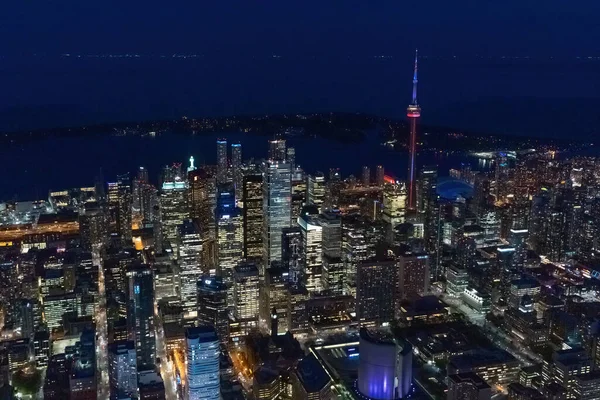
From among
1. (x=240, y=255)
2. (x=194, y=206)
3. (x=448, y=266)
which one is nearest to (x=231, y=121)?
(x=194, y=206)

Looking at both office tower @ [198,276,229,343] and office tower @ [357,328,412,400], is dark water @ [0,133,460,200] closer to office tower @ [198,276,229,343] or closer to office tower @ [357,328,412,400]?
office tower @ [198,276,229,343]

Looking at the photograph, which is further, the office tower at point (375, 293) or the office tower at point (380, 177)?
the office tower at point (380, 177)

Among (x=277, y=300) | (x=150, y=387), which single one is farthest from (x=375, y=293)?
(x=150, y=387)

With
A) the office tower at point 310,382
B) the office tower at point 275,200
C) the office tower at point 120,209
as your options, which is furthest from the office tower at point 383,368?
the office tower at point 120,209

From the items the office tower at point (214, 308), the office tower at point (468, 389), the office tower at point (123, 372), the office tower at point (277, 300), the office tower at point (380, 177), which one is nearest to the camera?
the office tower at point (468, 389)

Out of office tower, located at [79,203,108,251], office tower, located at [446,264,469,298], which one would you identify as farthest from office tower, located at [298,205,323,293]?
office tower, located at [79,203,108,251]

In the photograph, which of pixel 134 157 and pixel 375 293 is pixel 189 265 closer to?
pixel 375 293

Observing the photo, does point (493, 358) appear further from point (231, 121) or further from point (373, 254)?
point (231, 121)

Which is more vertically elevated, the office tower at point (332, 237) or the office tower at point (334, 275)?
the office tower at point (332, 237)

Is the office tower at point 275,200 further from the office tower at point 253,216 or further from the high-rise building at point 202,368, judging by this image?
the high-rise building at point 202,368
